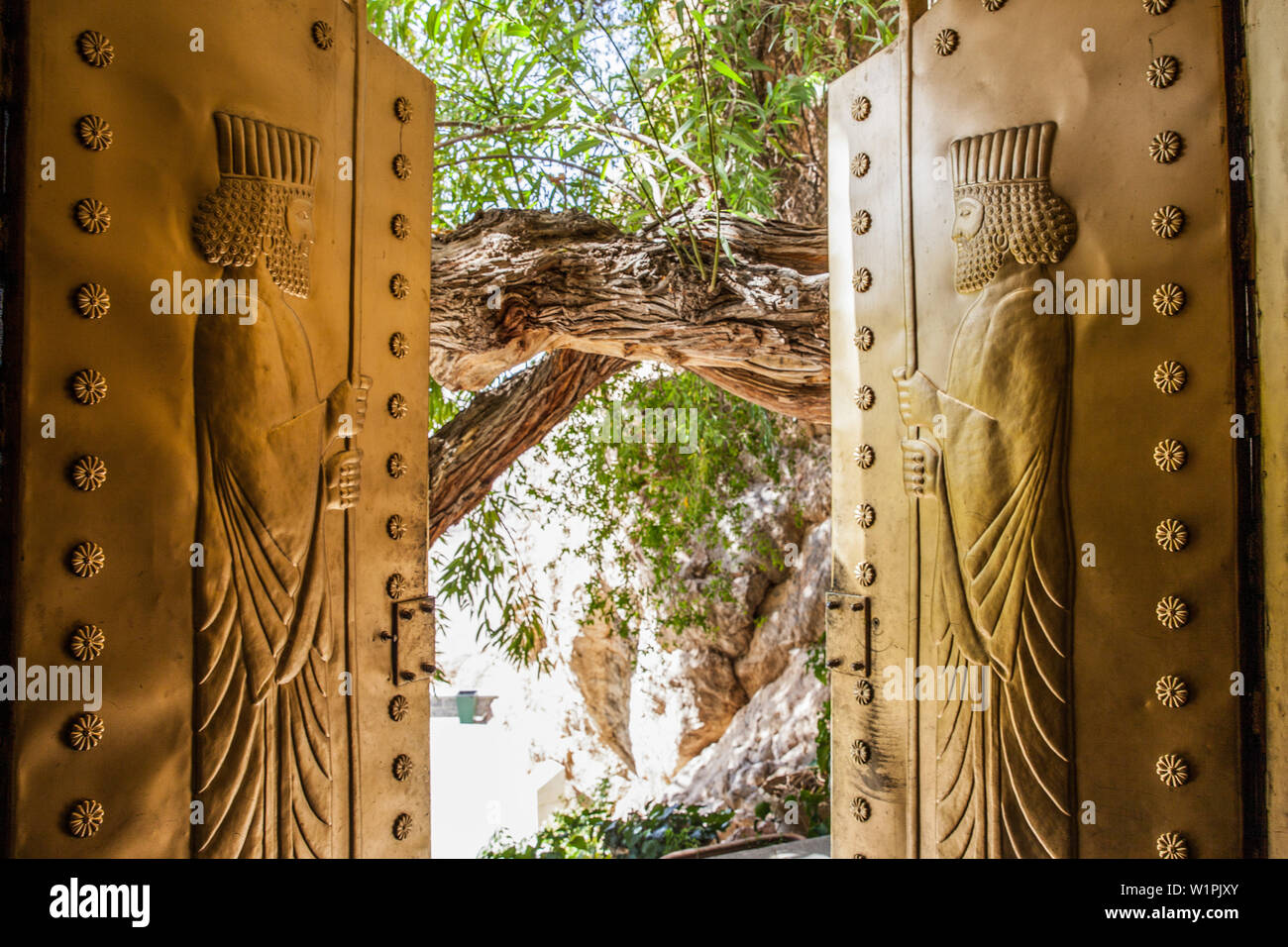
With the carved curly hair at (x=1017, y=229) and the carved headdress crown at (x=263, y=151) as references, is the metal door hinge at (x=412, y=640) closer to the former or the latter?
the carved headdress crown at (x=263, y=151)

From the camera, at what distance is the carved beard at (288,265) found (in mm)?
1636

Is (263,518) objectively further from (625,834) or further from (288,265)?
(625,834)

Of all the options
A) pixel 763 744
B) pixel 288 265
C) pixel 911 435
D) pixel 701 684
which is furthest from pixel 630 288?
pixel 701 684

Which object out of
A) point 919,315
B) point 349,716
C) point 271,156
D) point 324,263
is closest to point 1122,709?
point 919,315

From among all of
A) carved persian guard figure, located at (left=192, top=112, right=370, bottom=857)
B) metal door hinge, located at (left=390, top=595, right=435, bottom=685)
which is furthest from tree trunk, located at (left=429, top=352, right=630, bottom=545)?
carved persian guard figure, located at (left=192, top=112, right=370, bottom=857)

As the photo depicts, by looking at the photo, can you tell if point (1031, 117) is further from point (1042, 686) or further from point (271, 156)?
point (271, 156)

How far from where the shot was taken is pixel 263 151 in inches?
63.9

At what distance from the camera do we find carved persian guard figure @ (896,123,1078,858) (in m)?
1.68

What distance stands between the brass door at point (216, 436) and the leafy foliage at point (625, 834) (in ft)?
9.43

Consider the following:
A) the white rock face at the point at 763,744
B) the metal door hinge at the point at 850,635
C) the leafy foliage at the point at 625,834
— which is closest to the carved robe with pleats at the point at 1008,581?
the metal door hinge at the point at 850,635

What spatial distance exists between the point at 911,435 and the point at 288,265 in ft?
4.55

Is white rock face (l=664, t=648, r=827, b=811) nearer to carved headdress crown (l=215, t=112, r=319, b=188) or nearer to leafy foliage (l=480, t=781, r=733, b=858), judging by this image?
leafy foliage (l=480, t=781, r=733, b=858)

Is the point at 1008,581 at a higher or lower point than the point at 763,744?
higher

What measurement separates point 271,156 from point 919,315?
142cm
